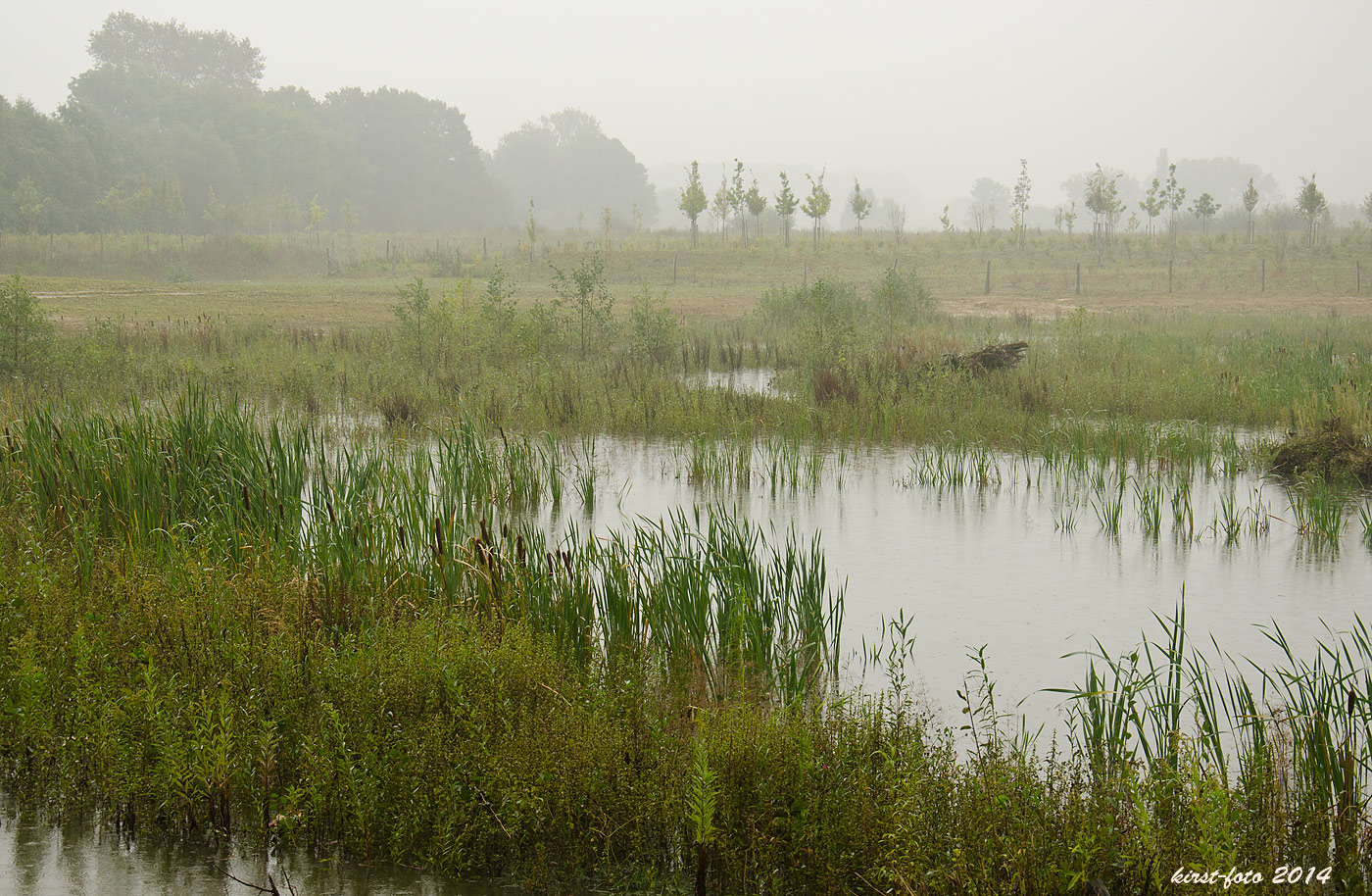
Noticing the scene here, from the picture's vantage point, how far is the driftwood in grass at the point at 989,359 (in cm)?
1367

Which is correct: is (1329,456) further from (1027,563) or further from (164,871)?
(164,871)

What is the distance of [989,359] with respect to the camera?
45.6 feet

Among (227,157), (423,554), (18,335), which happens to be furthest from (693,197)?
(423,554)

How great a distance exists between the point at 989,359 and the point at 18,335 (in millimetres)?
13241

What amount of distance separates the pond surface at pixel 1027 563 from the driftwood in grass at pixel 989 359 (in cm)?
391

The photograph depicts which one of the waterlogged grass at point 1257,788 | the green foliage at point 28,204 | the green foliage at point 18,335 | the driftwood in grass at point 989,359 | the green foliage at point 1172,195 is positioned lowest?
the waterlogged grass at point 1257,788

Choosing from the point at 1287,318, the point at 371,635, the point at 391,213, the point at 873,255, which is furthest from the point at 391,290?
the point at 391,213

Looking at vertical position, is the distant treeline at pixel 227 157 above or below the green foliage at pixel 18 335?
above

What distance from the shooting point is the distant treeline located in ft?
168

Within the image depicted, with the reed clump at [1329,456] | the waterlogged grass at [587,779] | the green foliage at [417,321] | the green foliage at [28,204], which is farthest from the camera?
the green foliage at [28,204]

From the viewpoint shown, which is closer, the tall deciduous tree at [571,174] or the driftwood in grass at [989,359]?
the driftwood in grass at [989,359]

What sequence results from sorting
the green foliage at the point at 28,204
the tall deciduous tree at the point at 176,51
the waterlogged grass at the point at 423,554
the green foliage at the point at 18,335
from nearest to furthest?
the waterlogged grass at the point at 423,554, the green foliage at the point at 18,335, the green foliage at the point at 28,204, the tall deciduous tree at the point at 176,51

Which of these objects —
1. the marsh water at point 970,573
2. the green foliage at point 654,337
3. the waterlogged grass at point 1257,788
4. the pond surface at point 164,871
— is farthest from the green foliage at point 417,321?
the waterlogged grass at point 1257,788

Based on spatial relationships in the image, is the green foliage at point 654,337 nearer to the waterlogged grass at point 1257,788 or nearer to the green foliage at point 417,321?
the green foliage at point 417,321
